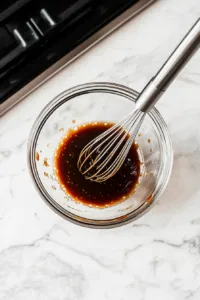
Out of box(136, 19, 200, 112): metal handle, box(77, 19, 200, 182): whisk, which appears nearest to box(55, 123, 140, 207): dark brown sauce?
box(77, 19, 200, 182): whisk

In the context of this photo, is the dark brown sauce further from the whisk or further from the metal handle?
the metal handle

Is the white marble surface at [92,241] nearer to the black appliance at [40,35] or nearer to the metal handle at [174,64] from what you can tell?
the black appliance at [40,35]

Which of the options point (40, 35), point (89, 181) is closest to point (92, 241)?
point (89, 181)

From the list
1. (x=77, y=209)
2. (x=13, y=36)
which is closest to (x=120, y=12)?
(x=13, y=36)

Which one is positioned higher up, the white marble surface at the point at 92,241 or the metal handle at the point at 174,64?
the metal handle at the point at 174,64

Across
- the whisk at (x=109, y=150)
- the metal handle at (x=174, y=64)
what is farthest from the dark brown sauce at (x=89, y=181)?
the metal handle at (x=174, y=64)

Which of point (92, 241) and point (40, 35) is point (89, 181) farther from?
point (40, 35)
